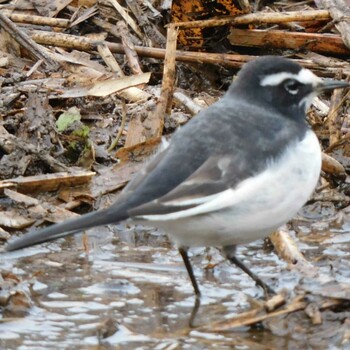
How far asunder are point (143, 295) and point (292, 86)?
59.3 inches

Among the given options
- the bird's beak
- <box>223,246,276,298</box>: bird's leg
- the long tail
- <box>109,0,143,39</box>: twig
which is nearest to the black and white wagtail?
the long tail

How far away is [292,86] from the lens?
6258 millimetres

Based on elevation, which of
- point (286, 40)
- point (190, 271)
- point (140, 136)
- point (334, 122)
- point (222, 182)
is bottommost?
point (190, 271)

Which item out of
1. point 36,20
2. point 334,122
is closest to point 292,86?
point 334,122

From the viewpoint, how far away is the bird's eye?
246 inches

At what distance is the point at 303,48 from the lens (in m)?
9.38

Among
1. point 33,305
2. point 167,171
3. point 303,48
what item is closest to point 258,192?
point 167,171

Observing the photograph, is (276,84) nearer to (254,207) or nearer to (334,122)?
(254,207)

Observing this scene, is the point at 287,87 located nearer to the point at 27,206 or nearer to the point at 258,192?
the point at 258,192

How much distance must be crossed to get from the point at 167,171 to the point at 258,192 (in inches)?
19.4

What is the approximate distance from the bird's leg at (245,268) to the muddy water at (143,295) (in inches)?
3.0

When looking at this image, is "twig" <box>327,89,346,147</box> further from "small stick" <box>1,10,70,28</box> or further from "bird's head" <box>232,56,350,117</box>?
"small stick" <box>1,10,70,28</box>

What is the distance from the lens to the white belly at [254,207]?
18.2 feet

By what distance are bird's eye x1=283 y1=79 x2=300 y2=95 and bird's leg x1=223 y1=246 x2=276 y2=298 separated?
0.98m
